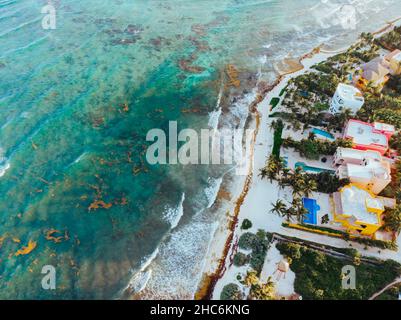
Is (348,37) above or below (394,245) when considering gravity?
above

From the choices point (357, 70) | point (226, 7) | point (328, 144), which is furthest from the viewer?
point (226, 7)

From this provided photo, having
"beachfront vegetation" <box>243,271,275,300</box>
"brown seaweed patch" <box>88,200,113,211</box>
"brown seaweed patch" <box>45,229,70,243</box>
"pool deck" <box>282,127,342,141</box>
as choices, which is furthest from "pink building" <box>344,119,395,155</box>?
"brown seaweed patch" <box>45,229,70,243</box>

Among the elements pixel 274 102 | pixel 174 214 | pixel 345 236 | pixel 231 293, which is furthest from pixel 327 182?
pixel 174 214

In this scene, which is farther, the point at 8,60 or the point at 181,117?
the point at 8,60

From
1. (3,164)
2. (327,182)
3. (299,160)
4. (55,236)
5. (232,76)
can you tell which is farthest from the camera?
(232,76)

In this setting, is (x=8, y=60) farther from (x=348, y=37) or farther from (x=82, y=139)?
(x=348, y=37)

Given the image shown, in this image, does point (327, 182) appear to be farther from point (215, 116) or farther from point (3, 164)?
point (3, 164)
